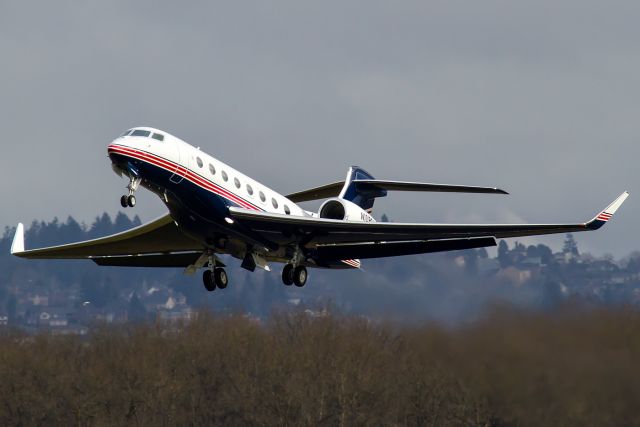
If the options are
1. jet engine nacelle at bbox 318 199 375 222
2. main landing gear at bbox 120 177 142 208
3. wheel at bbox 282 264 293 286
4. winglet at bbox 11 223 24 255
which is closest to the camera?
main landing gear at bbox 120 177 142 208

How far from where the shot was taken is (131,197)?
2919 centimetres

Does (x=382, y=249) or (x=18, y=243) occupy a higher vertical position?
(x=18, y=243)

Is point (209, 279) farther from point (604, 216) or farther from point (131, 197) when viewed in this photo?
point (604, 216)

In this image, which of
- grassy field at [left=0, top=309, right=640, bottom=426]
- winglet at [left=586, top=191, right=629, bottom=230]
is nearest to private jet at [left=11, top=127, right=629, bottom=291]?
winglet at [left=586, top=191, right=629, bottom=230]

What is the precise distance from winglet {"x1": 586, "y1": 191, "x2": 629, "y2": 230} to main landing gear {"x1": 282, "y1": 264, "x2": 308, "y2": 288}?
7664 mm

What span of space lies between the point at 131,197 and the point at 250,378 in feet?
99.6

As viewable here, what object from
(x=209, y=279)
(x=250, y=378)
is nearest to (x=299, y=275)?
(x=209, y=279)

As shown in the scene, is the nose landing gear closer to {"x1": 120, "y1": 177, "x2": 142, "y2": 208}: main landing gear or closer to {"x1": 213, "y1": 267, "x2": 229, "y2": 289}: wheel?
{"x1": 213, "y1": 267, "x2": 229, "y2": 289}: wheel

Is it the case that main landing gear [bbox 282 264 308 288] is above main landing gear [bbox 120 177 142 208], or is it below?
below

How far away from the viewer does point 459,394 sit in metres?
39.8

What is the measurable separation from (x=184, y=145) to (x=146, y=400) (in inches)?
1109

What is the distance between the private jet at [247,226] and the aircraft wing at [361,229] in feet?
0.08

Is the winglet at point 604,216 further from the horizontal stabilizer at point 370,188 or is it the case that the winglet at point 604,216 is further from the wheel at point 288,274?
the wheel at point 288,274

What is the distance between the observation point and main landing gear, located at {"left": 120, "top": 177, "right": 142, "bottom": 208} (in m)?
29.0
